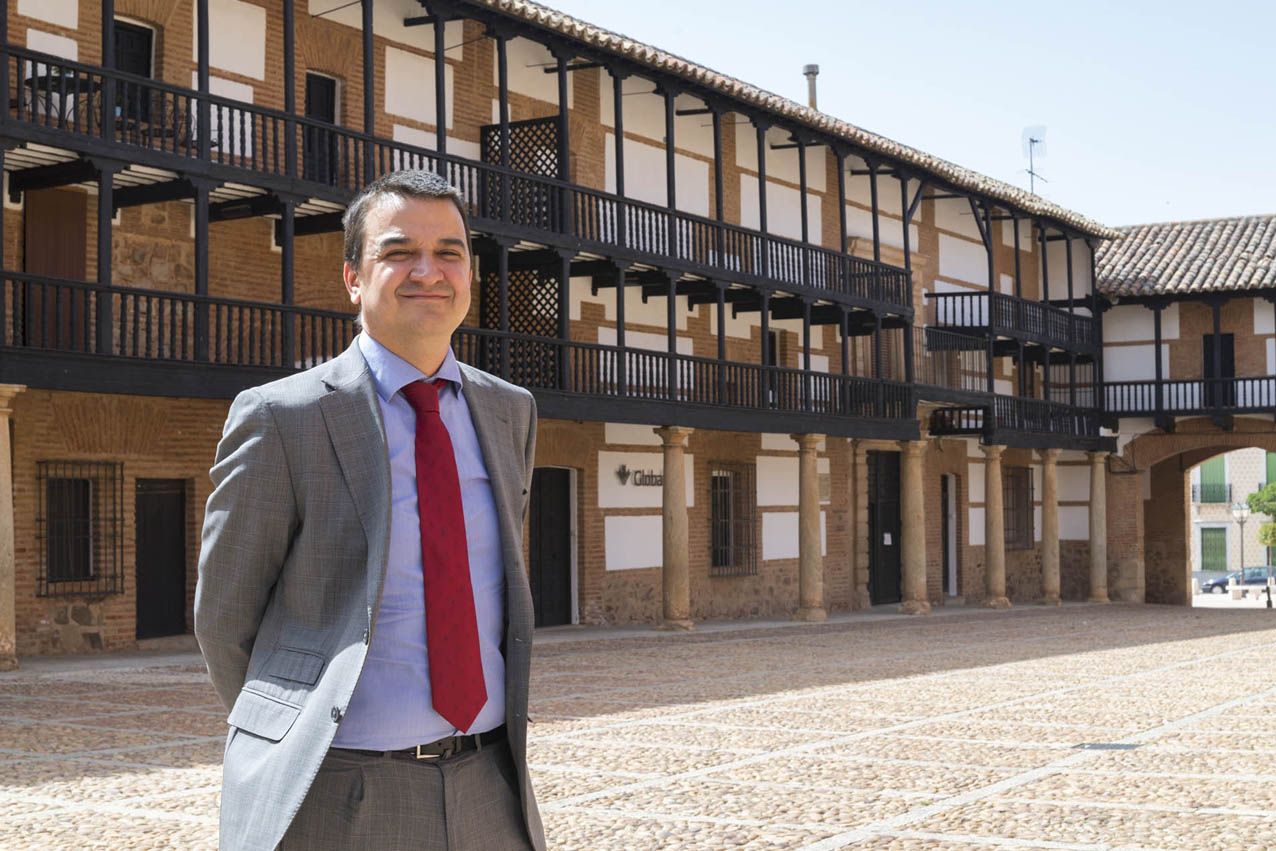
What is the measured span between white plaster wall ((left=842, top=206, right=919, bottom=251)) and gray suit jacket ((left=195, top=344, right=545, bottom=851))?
23.3 m

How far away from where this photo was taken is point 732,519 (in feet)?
76.3

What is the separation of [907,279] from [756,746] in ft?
53.1

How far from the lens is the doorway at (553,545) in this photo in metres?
19.9

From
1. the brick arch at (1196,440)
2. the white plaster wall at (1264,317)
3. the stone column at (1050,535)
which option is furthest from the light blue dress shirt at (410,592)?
the white plaster wall at (1264,317)

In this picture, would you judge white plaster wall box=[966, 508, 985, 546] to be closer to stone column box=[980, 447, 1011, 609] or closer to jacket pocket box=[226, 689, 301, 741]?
stone column box=[980, 447, 1011, 609]

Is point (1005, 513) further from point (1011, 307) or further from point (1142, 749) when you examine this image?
point (1142, 749)

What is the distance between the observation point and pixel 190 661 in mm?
14164

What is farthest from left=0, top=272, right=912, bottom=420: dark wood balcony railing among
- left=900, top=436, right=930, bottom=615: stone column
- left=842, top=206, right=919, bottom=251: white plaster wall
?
left=842, top=206, right=919, bottom=251: white plaster wall

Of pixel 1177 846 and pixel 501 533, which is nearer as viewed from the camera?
pixel 501 533

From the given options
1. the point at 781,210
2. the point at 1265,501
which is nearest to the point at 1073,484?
the point at 781,210

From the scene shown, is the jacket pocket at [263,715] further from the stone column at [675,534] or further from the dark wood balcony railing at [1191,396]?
the dark wood balcony railing at [1191,396]

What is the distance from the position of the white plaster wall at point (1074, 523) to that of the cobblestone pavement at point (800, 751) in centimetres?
1541

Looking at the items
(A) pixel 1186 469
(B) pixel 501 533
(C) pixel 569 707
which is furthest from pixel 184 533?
(A) pixel 1186 469

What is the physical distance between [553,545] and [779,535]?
5117mm
